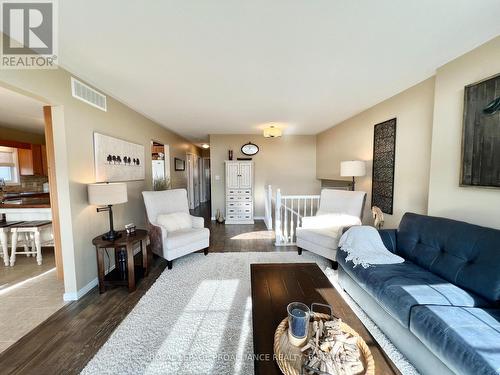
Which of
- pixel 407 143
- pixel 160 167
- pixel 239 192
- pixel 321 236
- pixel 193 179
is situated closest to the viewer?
pixel 407 143

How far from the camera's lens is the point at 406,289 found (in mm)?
1532

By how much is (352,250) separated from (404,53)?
1986 mm

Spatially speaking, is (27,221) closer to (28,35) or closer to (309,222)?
(28,35)

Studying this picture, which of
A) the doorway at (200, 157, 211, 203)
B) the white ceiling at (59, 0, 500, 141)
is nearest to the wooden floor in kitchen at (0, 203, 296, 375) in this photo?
the white ceiling at (59, 0, 500, 141)

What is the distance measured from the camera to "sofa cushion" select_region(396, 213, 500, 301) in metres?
1.46

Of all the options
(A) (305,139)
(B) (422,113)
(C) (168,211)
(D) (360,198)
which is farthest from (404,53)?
(A) (305,139)

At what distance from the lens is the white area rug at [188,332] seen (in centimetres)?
144

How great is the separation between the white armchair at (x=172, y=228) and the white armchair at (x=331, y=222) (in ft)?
5.10

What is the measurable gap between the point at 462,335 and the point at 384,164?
2497mm

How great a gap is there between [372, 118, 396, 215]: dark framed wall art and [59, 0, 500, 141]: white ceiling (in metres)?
0.51

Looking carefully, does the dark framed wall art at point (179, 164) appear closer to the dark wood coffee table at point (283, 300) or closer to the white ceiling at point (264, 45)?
the white ceiling at point (264, 45)

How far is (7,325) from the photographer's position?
1821 millimetres

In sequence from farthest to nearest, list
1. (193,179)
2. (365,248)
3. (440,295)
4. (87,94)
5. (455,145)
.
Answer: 1. (193,179)
2. (87,94)
3. (365,248)
4. (455,145)
5. (440,295)

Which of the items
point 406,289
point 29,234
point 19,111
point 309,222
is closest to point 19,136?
point 19,111
